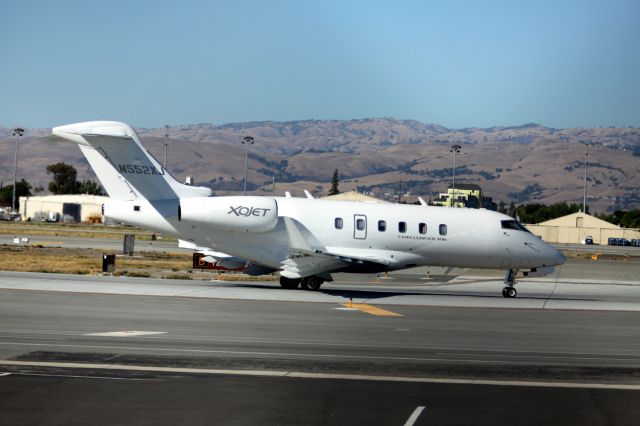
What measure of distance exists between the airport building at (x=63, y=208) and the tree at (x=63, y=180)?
50179 millimetres

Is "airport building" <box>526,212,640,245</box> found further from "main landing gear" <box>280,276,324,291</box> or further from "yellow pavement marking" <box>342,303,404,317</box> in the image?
"yellow pavement marking" <box>342,303,404,317</box>

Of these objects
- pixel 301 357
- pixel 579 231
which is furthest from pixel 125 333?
pixel 579 231

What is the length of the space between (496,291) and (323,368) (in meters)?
22.3

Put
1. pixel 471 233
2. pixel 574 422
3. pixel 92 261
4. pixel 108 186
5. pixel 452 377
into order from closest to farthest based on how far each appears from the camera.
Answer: pixel 574 422 → pixel 452 377 → pixel 108 186 → pixel 471 233 → pixel 92 261

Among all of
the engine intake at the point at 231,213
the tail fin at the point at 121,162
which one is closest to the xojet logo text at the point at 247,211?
the engine intake at the point at 231,213

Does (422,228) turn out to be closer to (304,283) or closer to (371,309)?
(304,283)

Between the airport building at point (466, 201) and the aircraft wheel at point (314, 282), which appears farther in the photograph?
the airport building at point (466, 201)

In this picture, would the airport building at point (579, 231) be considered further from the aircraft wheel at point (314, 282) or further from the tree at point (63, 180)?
the tree at point (63, 180)

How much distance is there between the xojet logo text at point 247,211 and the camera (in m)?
32.3

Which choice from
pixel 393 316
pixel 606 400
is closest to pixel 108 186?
pixel 393 316

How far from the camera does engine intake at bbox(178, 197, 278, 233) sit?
31.8 meters

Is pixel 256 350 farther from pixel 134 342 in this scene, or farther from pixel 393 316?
pixel 393 316

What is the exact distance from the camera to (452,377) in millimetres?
16438

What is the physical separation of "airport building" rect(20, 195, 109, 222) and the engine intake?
101121 millimetres
